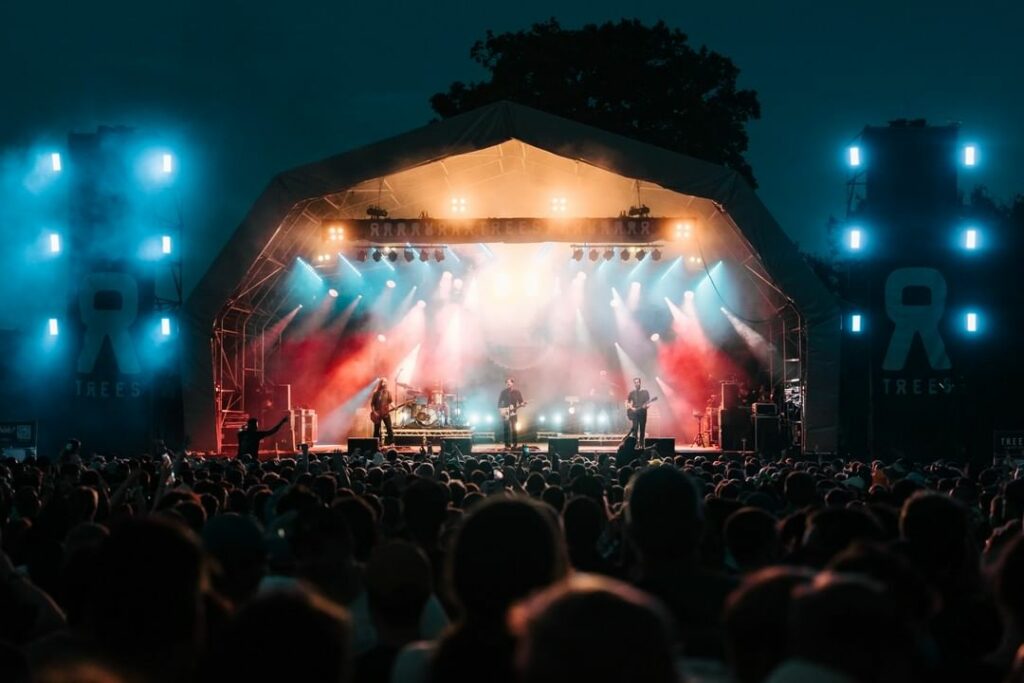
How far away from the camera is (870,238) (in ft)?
82.6

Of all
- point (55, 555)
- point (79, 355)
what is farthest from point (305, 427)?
point (55, 555)

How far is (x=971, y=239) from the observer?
24984 mm

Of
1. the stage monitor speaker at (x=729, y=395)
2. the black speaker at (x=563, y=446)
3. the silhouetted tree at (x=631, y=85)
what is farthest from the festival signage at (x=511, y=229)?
the silhouetted tree at (x=631, y=85)

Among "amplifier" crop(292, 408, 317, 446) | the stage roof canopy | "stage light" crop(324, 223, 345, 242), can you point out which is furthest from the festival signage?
"amplifier" crop(292, 408, 317, 446)

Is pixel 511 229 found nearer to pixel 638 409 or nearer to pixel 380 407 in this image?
pixel 638 409

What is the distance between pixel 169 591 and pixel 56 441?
81.6ft

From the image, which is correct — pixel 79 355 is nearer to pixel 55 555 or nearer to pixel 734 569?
pixel 55 555

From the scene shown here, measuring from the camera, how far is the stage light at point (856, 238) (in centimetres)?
2517

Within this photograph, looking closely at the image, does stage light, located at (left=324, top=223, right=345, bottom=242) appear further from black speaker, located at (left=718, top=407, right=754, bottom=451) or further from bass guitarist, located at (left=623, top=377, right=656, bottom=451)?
black speaker, located at (left=718, top=407, right=754, bottom=451)

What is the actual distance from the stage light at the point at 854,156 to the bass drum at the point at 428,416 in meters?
13.5

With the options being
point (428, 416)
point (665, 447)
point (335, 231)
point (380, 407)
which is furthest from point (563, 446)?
point (428, 416)

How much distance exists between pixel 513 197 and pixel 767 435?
25.7ft

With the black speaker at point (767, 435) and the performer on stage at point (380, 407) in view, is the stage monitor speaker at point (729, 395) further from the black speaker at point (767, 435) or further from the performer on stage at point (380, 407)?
the performer on stage at point (380, 407)

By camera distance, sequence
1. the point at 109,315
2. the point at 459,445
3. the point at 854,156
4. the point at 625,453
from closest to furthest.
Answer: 1. the point at 625,453
2. the point at 459,445
3. the point at 854,156
4. the point at 109,315
